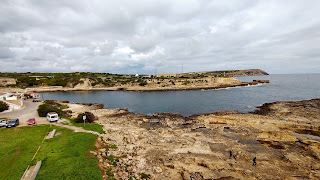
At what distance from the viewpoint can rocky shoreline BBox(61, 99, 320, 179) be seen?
1438cm

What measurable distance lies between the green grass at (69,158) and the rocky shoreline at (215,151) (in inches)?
37.6

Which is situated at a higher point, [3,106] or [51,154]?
[3,106]

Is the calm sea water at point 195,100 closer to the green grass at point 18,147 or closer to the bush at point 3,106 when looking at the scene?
the bush at point 3,106

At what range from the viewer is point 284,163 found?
16.3 meters

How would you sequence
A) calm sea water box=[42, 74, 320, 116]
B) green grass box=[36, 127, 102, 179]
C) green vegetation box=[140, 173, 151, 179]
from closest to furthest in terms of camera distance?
green grass box=[36, 127, 102, 179]
green vegetation box=[140, 173, 151, 179]
calm sea water box=[42, 74, 320, 116]

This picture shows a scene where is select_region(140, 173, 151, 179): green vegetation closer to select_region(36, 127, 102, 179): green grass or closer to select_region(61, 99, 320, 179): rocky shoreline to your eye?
select_region(61, 99, 320, 179): rocky shoreline

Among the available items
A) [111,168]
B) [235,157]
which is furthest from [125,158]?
[235,157]

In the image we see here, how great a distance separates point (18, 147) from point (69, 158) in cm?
635

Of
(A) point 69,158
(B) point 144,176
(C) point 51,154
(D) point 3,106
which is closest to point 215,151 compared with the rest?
(B) point 144,176

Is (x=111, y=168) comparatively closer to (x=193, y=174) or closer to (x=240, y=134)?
(x=193, y=174)

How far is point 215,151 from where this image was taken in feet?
61.1

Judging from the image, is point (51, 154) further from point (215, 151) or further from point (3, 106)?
point (3, 106)

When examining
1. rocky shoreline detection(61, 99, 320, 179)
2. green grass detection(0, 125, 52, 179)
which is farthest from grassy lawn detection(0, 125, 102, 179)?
rocky shoreline detection(61, 99, 320, 179)

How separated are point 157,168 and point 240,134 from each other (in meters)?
15.7
